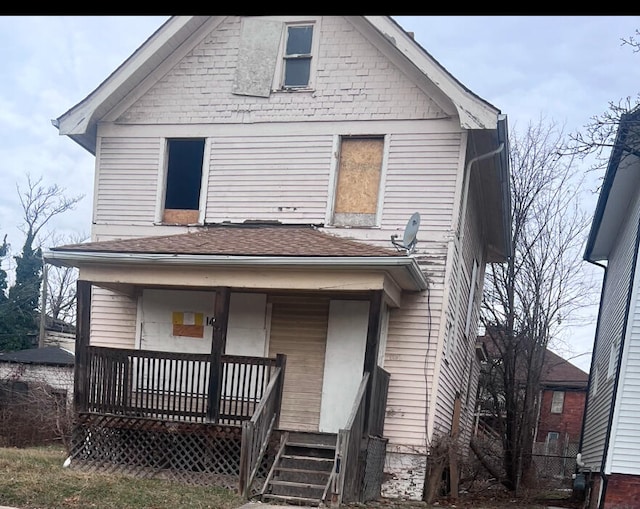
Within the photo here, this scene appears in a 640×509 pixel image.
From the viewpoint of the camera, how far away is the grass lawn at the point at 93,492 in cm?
665

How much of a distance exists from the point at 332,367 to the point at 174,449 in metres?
2.68

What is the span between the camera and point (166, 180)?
11273 mm

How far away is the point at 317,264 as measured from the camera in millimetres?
8492

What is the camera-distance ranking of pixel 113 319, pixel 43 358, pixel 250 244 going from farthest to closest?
pixel 43 358
pixel 113 319
pixel 250 244

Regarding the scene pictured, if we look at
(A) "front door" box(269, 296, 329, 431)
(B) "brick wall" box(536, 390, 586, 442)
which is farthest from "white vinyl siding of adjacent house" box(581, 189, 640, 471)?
(B) "brick wall" box(536, 390, 586, 442)

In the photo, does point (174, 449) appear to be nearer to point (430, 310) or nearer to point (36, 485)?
point (36, 485)

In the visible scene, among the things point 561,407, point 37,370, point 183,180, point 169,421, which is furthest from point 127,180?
point 561,407

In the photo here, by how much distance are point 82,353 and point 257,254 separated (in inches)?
116

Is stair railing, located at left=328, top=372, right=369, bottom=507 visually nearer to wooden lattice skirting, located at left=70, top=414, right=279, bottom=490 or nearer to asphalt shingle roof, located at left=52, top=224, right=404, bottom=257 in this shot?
wooden lattice skirting, located at left=70, top=414, right=279, bottom=490

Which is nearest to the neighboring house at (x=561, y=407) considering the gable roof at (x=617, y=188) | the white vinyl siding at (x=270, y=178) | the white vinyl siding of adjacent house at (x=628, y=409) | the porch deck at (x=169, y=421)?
the gable roof at (x=617, y=188)

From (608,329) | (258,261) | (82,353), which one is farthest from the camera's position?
(608,329)

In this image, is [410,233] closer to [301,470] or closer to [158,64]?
[301,470]

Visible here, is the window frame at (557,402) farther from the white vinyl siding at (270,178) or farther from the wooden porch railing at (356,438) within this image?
the white vinyl siding at (270,178)

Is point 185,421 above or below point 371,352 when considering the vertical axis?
below
